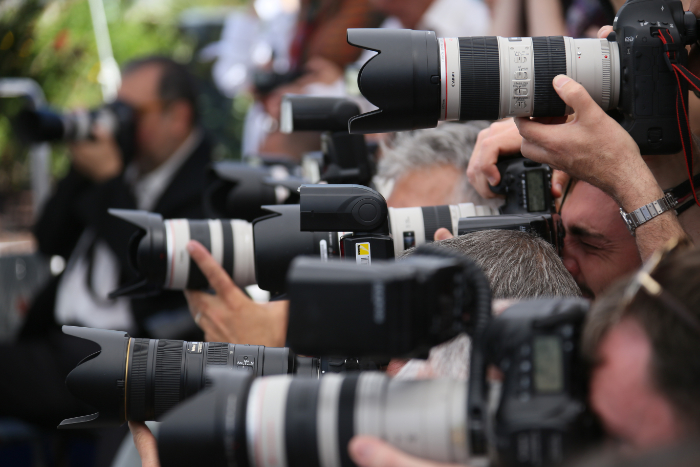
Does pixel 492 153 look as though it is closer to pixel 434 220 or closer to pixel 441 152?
pixel 434 220

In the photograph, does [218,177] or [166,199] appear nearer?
[218,177]

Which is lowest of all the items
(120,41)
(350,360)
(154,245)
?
(350,360)

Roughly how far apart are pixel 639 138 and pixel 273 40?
378cm

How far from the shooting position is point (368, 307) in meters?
0.82

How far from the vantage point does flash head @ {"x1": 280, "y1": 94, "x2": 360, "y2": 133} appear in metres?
2.02

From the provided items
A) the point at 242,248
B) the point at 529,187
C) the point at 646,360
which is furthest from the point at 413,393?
the point at 242,248

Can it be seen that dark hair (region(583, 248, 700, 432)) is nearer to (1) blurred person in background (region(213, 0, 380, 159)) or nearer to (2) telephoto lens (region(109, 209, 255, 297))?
(2) telephoto lens (region(109, 209, 255, 297))

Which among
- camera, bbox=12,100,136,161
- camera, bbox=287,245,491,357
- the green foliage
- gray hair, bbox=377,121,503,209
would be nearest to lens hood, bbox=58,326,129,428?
camera, bbox=287,245,491,357

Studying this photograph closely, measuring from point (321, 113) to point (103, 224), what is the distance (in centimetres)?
159

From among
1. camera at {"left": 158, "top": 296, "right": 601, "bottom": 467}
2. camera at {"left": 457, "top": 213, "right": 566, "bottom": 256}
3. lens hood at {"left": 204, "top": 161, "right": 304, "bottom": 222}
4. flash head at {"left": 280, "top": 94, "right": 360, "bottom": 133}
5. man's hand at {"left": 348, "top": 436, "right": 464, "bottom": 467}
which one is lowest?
man's hand at {"left": 348, "top": 436, "right": 464, "bottom": 467}

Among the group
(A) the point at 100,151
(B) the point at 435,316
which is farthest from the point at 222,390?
(A) the point at 100,151

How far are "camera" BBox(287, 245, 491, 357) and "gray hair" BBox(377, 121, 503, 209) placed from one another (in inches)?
44.4

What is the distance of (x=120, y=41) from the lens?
694cm

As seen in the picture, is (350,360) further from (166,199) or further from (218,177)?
(166,199)
